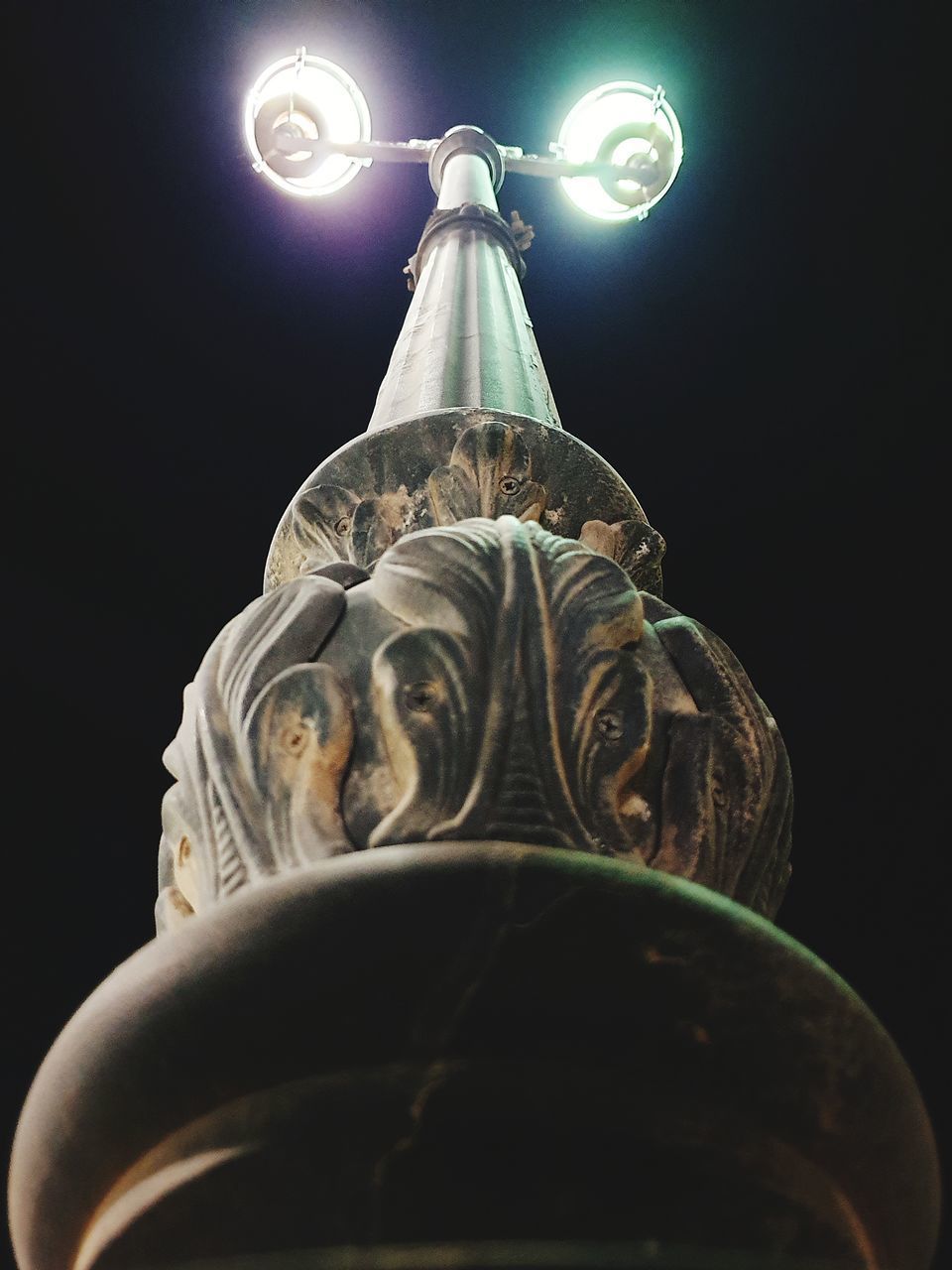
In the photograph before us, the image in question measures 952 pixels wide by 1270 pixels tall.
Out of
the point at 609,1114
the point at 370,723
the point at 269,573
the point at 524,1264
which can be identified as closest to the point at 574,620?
the point at 370,723

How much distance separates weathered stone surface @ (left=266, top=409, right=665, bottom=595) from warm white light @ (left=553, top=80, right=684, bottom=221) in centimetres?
571

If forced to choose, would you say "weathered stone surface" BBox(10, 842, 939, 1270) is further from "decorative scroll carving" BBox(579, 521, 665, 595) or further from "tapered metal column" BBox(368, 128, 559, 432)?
"tapered metal column" BBox(368, 128, 559, 432)

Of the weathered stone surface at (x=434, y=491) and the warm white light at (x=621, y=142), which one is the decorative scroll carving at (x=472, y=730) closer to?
the weathered stone surface at (x=434, y=491)

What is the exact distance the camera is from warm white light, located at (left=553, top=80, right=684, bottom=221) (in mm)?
8672

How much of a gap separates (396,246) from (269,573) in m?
8.74

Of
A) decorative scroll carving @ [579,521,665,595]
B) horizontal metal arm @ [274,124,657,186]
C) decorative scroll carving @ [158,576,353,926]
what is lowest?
decorative scroll carving @ [158,576,353,926]

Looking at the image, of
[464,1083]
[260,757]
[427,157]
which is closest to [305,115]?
[427,157]

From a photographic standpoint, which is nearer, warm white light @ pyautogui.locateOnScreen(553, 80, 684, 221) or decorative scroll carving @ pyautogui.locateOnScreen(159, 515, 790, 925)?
decorative scroll carving @ pyautogui.locateOnScreen(159, 515, 790, 925)

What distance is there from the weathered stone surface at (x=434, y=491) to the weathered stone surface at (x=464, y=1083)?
1.67 meters

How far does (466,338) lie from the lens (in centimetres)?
492

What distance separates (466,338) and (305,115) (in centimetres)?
500

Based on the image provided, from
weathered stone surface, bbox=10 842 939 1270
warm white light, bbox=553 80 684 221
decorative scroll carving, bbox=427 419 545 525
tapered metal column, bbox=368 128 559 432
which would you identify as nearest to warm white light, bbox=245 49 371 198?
warm white light, bbox=553 80 684 221

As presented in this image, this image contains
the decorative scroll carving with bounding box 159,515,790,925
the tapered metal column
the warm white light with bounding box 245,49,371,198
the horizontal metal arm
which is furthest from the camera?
the warm white light with bounding box 245,49,371,198

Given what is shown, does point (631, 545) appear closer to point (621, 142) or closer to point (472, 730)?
point (472, 730)
